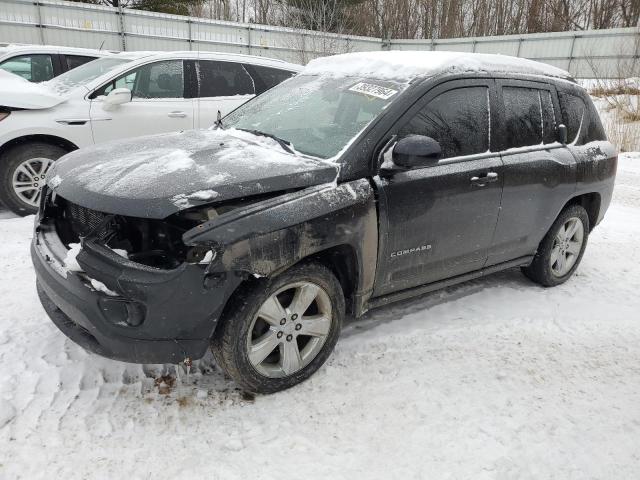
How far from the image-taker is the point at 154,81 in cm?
622

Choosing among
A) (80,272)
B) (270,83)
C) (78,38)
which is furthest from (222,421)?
(78,38)

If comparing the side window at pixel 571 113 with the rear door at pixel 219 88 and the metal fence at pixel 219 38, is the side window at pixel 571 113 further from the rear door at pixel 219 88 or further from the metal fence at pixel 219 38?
the metal fence at pixel 219 38

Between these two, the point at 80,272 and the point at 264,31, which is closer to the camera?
the point at 80,272

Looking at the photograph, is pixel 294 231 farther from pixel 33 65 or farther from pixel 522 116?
pixel 33 65

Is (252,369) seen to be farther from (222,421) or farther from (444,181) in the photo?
(444,181)

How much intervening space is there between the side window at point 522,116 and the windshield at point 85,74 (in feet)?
→ 15.2

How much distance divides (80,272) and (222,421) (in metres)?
1.04

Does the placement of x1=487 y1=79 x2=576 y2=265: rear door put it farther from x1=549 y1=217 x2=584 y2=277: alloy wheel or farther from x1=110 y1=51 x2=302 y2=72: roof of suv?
x1=110 y1=51 x2=302 y2=72: roof of suv

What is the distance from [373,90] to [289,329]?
165 centimetres

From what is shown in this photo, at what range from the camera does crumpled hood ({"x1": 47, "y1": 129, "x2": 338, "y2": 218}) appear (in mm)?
2420

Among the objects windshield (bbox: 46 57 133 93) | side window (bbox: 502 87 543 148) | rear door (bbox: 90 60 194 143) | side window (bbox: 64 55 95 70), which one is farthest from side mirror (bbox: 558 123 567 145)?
side window (bbox: 64 55 95 70)

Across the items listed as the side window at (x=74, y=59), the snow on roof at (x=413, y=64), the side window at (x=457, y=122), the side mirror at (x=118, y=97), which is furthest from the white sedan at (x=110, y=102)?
the side window at (x=457, y=122)

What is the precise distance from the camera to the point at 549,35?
21172 mm

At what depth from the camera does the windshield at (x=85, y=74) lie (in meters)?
6.07
